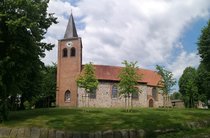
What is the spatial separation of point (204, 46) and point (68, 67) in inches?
1090

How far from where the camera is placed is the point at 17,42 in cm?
2845

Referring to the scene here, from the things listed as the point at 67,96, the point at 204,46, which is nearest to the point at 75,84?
the point at 67,96

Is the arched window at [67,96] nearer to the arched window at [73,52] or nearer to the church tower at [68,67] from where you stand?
the church tower at [68,67]

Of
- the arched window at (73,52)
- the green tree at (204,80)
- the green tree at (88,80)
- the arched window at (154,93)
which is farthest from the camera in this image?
the arched window at (154,93)

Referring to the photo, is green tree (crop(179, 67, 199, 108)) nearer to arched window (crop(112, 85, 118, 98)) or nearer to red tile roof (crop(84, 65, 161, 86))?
red tile roof (crop(84, 65, 161, 86))

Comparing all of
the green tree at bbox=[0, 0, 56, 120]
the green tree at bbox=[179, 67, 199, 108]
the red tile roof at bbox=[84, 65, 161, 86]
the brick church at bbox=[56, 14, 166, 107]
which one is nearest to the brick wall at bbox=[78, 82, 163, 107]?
the brick church at bbox=[56, 14, 166, 107]

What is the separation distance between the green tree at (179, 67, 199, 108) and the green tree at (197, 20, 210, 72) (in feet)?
42.0

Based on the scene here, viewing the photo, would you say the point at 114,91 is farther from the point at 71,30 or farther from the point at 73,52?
the point at 71,30

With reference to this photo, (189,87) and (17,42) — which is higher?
(17,42)

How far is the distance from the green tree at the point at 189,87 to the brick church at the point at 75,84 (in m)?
6.08

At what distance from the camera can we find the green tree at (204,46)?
49.4 meters

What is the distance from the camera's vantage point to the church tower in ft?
209

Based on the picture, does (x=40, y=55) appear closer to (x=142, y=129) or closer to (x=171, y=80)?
(x=142, y=129)

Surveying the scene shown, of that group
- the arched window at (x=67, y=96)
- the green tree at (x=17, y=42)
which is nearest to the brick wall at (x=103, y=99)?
the arched window at (x=67, y=96)
